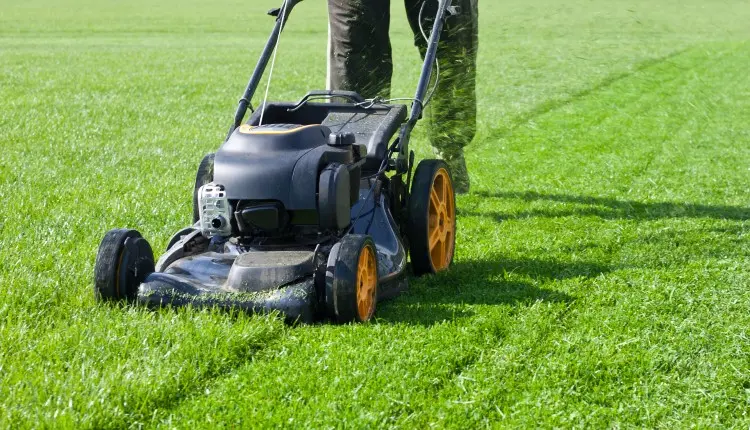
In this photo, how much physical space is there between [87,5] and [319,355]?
46.2 m

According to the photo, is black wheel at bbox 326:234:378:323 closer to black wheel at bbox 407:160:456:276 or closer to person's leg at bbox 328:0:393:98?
black wheel at bbox 407:160:456:276

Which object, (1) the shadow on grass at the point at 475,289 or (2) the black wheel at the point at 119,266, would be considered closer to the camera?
(2) the black wheel at the point at 119,266

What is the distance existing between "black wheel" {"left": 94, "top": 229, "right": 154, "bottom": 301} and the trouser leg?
2448 mm

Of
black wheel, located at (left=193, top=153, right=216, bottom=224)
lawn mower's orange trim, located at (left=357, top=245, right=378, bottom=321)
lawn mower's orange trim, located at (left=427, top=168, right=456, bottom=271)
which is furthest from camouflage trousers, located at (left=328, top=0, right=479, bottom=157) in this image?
lawn mower's orange trim, located at (left=357, top=245, right=378, bottom=321)

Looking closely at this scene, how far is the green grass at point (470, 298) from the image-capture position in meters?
3.04

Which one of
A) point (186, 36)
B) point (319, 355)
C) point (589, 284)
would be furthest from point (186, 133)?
point (186, 36)

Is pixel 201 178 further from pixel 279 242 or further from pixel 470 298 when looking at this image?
pixel 470 298

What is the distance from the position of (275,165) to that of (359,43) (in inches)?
70.4

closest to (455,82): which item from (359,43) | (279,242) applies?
(359,43)

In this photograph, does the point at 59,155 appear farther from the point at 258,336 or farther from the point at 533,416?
the point at 533,416

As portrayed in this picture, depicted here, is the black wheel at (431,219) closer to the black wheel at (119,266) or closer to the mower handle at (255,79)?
the mower handle at (255,79)

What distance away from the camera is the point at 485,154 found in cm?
855

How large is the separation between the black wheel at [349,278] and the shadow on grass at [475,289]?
162 millimetres

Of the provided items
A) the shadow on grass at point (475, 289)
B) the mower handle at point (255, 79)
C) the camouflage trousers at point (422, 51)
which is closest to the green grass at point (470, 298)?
the shadow on grass at point (475, 289)
